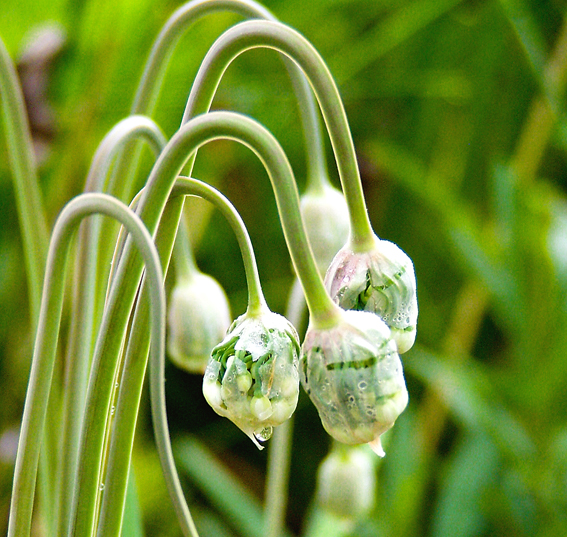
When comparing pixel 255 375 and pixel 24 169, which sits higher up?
pixel 24 169

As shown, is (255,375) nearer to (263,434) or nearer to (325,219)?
(263,434)

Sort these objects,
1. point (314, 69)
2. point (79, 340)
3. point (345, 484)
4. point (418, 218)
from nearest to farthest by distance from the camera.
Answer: point (314, 69) < point (79, 340) < point (345, 484) < point (418, 218)

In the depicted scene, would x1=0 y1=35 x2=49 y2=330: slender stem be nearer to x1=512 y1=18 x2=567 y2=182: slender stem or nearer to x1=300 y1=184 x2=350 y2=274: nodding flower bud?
x1=300 y1=184 x2=350 y2=274: nodding flower bud

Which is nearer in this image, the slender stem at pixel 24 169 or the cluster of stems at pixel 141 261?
the cluster of stems at pixel 141 261

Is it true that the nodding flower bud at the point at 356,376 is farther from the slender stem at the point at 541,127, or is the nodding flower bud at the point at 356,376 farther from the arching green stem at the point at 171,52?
the slender stem at the point at 541,127

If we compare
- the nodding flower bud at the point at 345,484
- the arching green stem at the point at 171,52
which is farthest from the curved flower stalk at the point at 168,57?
the nodding flower bud at the point at 345,484

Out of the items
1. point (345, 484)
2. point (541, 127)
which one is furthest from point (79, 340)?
point (541, 127)
